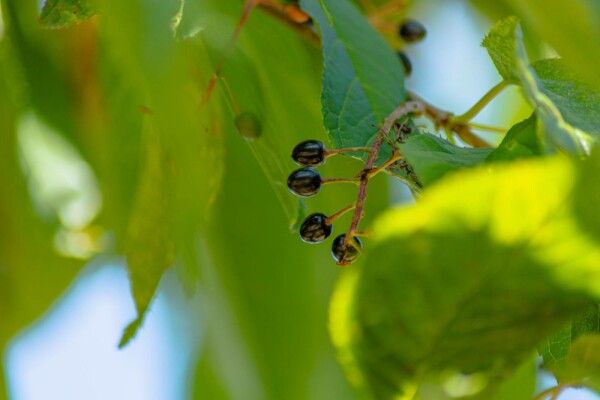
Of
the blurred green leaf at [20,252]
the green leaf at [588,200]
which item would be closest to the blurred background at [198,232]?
the blurred green leaf at [20,252]

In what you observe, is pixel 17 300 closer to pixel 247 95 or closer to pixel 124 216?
pixel 124 216

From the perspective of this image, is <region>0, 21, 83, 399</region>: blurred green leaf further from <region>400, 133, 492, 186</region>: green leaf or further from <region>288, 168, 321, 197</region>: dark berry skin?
<region>400, 133, 492, 186</region>: green leaf

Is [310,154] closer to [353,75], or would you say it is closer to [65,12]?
[353,75]

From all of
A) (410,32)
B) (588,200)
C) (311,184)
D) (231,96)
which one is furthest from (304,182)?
(410,32)

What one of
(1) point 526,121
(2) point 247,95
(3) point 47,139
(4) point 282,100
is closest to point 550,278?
(1) point 526,121

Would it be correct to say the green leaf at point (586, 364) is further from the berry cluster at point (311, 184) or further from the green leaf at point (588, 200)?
the berry cluster at point (311, 184)

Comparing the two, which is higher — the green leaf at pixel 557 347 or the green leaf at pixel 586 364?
the green leaf at pixel 586 364
